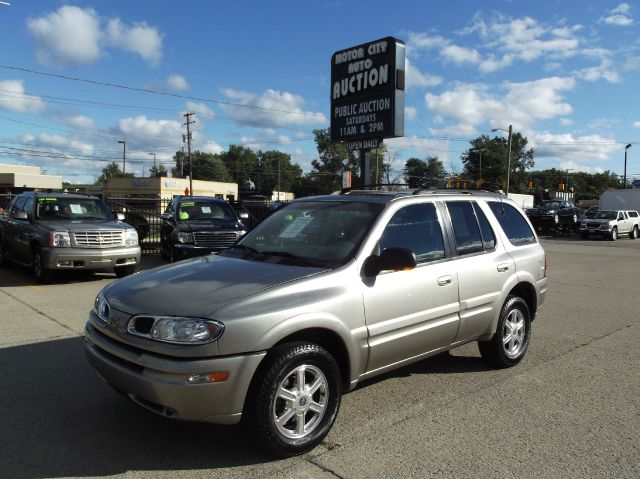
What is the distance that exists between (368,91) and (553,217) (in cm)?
2294

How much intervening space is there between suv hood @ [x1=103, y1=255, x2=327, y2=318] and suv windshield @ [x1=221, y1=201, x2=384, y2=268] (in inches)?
8.4

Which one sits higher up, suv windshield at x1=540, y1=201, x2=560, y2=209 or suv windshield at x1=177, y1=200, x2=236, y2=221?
suv windshield at x1=540, y1=201, x2=560, y2=209

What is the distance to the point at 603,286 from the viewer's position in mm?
11203

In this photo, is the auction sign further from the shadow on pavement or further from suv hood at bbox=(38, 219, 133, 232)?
the shadow on pavement

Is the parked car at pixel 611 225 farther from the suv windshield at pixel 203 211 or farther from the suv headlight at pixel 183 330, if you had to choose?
the suv headlight at pixel 183 330

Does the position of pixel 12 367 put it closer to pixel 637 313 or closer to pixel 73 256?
pixel 73 256

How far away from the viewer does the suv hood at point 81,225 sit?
9641mm

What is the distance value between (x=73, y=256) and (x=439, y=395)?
24.2ft

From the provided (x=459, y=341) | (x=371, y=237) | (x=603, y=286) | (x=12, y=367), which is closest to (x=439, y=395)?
(x=459, y=341)

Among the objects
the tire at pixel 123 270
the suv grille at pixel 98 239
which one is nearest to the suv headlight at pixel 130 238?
the suv grille at pixel 98 239

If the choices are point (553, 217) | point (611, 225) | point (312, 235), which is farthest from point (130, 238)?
point (553, 217)

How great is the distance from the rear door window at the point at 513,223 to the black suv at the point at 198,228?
6397mm

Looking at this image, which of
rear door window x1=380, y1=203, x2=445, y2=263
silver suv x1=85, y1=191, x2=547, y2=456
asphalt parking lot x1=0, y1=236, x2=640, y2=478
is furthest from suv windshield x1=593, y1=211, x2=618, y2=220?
rear door window x1=380, y1=203, x2=445, y2=263

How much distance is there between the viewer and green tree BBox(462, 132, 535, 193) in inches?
4461
